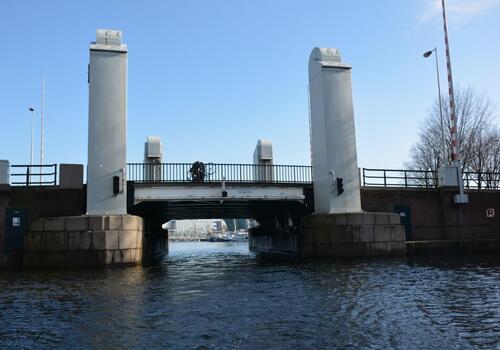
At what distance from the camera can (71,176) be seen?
79.7 ft

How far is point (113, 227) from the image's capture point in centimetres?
2216

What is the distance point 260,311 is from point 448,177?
22474 mm

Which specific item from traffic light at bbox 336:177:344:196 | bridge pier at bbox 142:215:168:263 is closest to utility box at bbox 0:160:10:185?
bridge pier at bbox 142:215:168:263

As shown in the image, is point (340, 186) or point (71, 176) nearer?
point (71, 176)

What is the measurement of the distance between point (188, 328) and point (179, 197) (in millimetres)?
17068

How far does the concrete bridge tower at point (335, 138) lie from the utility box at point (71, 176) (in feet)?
40.8

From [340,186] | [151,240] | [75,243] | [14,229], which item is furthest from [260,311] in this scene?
[151,240]

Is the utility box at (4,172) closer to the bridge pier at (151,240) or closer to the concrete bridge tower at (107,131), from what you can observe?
the concrete bridge tower at (107,131)

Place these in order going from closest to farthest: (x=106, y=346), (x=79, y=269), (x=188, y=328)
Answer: (x=106, y=346)
(x=188, y=328)
(x=79, y=269)

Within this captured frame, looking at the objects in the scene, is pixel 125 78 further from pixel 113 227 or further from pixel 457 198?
pixel 457 198

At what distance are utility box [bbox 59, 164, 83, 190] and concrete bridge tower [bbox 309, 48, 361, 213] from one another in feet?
40.8

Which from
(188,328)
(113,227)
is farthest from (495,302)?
(113,227)

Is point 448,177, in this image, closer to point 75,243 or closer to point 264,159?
point 264,159

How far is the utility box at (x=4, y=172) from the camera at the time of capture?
23.8 meters
